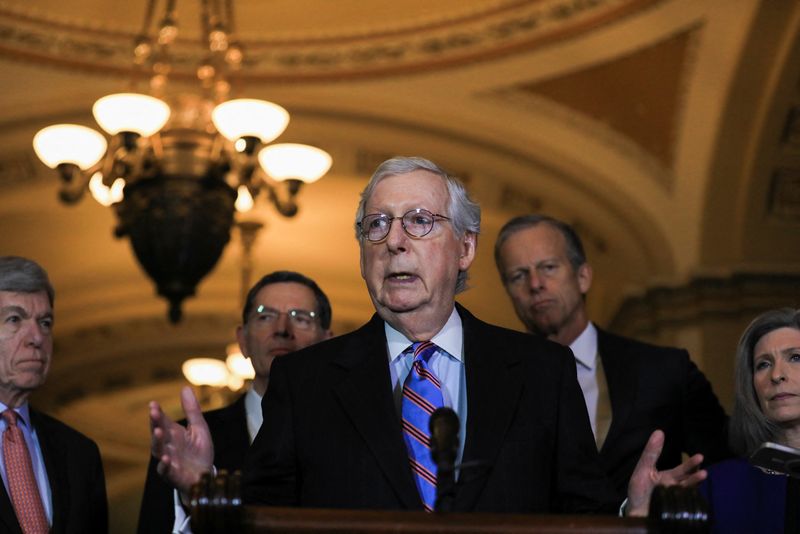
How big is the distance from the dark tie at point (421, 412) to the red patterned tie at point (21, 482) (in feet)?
4.06

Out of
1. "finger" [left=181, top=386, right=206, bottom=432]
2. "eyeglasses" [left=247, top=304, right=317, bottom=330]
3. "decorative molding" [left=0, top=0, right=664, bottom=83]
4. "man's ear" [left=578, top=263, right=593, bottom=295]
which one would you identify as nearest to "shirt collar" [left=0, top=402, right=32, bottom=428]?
"eyeglasses" [left=247, top=304, right=317, bottom=330]

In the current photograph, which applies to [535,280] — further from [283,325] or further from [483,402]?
[483,402]

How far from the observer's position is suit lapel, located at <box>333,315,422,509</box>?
2676 millimetres

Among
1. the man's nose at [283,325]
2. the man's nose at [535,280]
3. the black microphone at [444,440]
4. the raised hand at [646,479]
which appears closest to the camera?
the black microphone at [444,440]

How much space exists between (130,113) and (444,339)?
4679 millimetres

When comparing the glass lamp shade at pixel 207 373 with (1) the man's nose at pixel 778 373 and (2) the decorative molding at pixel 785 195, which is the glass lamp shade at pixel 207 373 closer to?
(2) the decorative molding at pixel 785 195

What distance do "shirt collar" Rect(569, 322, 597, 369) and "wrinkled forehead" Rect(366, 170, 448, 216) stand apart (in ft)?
4.49

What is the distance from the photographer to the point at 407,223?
2930 mm

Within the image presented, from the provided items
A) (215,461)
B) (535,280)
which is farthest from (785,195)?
(215,461)

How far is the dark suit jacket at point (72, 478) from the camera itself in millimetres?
3670

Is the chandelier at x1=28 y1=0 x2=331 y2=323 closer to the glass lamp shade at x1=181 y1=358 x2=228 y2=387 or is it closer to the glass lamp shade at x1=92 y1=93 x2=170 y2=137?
the glass lamp shade at x1=92 y1=93 x2=170 y2=137

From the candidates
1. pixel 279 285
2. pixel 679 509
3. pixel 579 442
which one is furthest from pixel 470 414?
pixel 279 285

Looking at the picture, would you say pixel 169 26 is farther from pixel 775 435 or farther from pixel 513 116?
pixel 775 435

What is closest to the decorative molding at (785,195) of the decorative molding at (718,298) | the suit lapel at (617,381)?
the decorative molding at (718,298)
